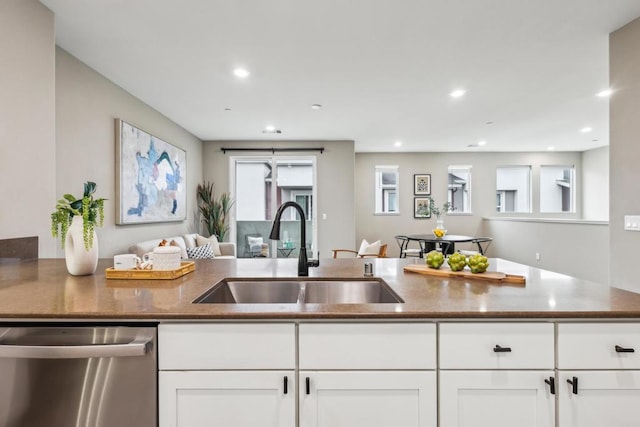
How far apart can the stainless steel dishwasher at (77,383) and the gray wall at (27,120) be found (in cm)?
122

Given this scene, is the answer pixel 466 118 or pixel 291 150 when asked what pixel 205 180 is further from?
pixel 466 118

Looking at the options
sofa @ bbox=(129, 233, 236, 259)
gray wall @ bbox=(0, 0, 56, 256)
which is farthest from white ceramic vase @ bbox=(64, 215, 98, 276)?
sofa @ bbox=(129, 233, 236, 259)

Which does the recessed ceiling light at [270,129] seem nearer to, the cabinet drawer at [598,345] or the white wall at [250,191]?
the white wall at [250,191]

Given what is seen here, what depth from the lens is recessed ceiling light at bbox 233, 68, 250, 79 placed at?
3.18m

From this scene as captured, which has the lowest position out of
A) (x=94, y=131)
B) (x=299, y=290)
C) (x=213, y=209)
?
(x=299, y=290)

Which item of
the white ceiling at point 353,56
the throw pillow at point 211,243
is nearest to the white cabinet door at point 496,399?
the white ceiling at point 353,56

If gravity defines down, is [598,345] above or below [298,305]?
below

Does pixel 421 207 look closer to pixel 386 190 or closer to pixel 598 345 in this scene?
pixel 386 190

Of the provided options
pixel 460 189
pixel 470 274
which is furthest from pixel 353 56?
pixel 460 189

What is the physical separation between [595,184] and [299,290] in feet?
28.4

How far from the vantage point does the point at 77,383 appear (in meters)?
1.01

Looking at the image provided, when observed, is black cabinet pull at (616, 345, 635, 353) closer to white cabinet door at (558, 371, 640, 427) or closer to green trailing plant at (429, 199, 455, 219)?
white cabinet door at (558, 371, 640, 427)

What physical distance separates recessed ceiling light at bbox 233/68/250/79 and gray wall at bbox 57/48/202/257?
1.39 metres

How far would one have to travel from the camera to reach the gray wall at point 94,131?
2.80 meters
